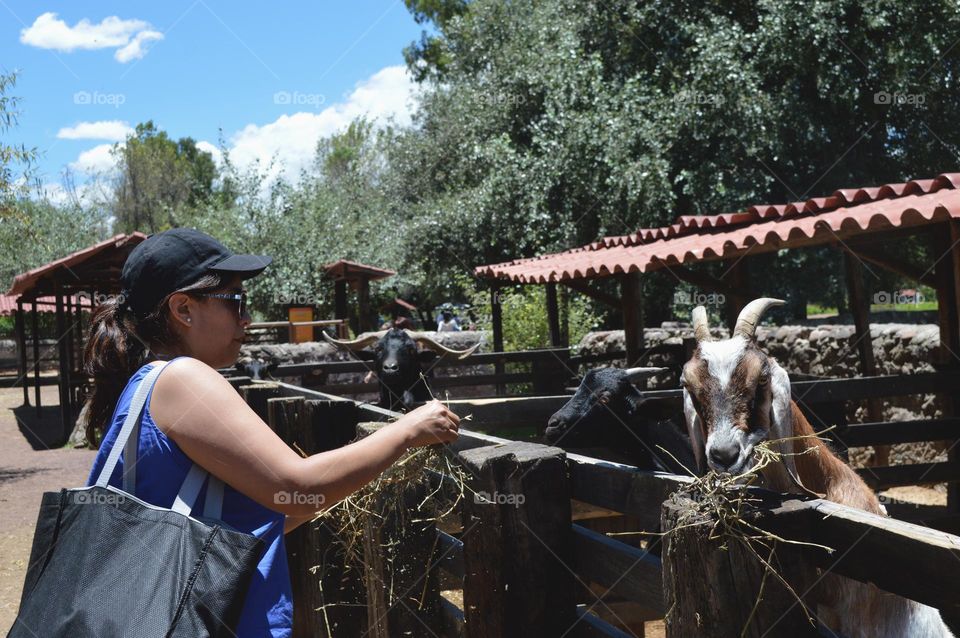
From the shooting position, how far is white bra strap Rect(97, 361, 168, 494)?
1.74 meters

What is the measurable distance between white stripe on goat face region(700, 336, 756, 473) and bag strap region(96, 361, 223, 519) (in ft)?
6.63

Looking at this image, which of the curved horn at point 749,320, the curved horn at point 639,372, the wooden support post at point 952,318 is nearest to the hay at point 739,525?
the curved horn at point 749,320

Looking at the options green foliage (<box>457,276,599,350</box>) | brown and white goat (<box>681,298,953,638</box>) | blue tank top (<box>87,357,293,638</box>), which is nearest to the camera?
blue tank top (<box>87,357,293,638</box>)

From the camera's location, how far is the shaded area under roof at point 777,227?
5726mm

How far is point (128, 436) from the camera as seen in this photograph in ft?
5.73

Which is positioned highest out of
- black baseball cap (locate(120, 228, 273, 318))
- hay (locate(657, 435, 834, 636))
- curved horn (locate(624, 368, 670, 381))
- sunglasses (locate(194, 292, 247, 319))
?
black baseball cap (locate(120, 228, 273, 318))

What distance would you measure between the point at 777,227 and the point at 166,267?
5.96 m

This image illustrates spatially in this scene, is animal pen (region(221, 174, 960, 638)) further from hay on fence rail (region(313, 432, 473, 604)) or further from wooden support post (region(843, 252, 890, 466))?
wooden support post (region(843, 252, 890, 466))

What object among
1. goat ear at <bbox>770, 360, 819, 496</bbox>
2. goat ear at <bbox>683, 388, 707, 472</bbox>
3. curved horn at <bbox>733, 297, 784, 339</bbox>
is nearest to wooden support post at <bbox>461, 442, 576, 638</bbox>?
goat ear at <bbox>770, 360, 819, 496</bbox>

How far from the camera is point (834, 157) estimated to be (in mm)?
16594

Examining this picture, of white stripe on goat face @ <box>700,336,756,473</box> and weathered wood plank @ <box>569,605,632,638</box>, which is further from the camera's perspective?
white stripe on goat face @ <box>700,336,756,473</box>

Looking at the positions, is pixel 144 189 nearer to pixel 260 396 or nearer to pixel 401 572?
pixel 260 396

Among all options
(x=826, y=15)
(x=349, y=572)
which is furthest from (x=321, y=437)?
(x=826, y=15)

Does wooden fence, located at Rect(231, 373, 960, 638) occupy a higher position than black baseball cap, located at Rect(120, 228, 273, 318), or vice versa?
black baseball cap, located at Rect(120, 228, 273, 318)
